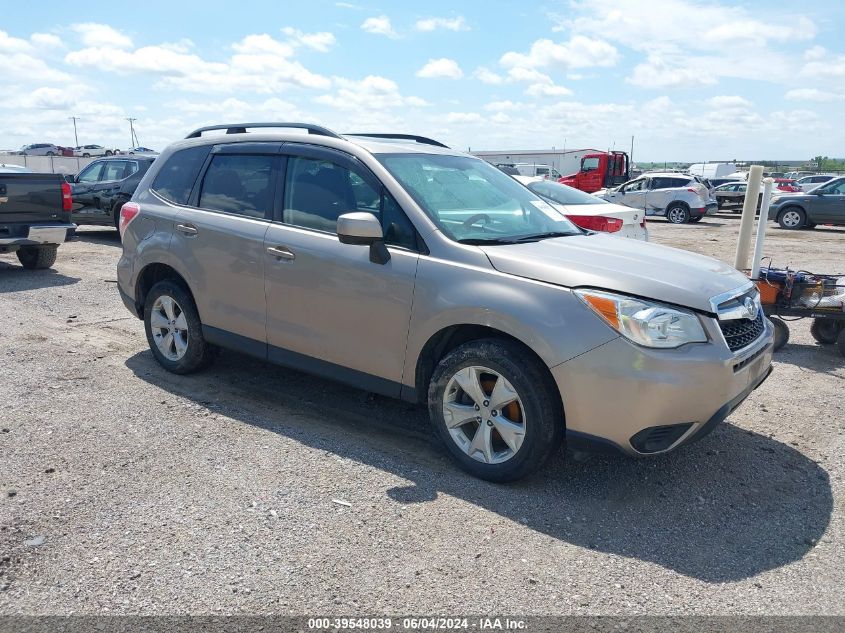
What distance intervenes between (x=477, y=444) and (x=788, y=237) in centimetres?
1853

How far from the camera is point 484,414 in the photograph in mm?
3910

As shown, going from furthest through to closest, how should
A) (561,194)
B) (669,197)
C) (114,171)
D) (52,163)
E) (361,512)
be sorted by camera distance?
(52,163), (669,197), (114,171), (561,194), (361,512)

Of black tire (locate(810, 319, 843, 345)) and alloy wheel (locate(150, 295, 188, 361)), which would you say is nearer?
alloy wheel (locate(150, 295, 188, 361))

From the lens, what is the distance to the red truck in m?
31.9

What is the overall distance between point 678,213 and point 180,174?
2207cm

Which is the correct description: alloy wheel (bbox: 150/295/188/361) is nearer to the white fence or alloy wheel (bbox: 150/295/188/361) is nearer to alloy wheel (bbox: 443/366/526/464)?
alloy wheel (bbox: 443/366/526/464)

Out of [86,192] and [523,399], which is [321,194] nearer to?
[523,399]

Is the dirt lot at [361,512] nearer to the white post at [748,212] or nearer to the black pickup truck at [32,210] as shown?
the white post at [748,212]

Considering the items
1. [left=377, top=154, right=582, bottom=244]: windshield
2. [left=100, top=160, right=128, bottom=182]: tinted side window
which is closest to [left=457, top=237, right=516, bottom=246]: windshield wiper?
[left=377, top=154, right=582, bottom=244]: windshield

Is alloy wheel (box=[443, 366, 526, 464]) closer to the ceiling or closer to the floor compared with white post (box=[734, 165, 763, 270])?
closer to the floor

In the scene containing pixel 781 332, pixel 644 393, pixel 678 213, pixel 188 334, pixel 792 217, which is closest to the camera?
pixel 644 393

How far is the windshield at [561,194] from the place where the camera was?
31.6ft

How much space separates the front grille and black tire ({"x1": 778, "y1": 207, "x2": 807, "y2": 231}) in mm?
20186

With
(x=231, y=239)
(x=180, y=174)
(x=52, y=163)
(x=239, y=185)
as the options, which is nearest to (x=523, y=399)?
(x=231, y=239)
